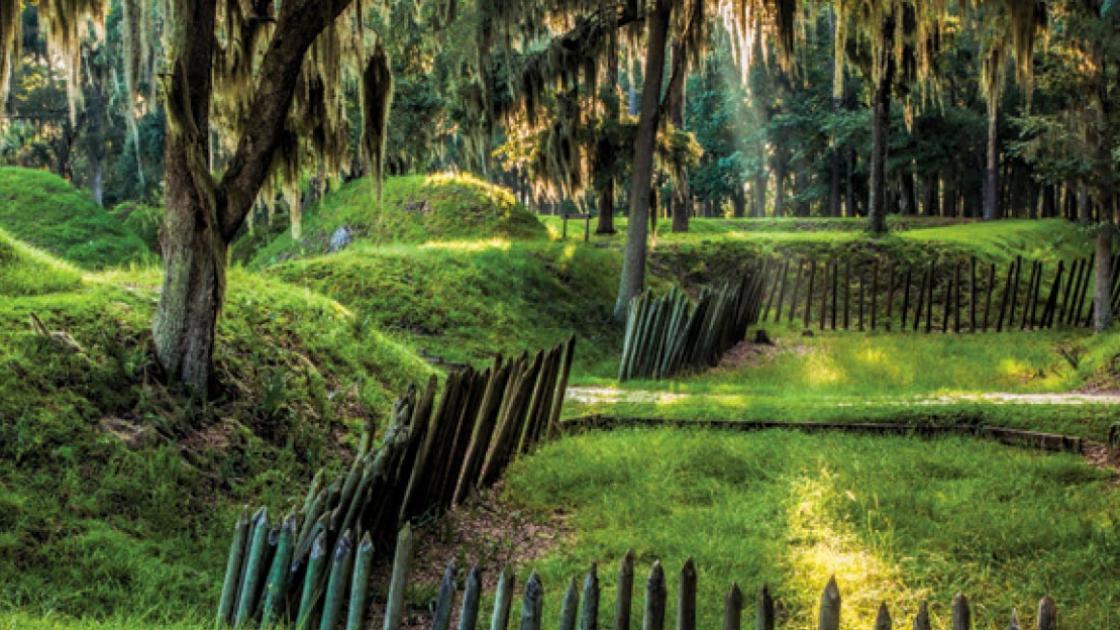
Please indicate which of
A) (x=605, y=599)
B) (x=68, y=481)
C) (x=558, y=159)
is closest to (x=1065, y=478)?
(x=605, y=599)

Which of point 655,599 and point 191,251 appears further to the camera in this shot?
point 191,251

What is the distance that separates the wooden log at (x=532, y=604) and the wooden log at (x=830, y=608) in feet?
3.60

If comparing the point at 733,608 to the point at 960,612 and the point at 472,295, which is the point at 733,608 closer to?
the point at 960,612

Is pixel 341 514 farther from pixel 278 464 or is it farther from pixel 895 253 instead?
pixel 895 253

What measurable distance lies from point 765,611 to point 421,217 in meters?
21.3

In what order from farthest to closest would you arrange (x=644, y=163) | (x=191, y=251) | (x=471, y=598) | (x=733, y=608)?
(x=644, y=163), (x=191, y=251), (x=471, y=598), (x=733, y=608)

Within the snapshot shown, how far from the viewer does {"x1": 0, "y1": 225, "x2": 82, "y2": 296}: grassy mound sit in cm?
852

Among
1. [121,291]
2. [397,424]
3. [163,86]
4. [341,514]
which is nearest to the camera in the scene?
[341,514]

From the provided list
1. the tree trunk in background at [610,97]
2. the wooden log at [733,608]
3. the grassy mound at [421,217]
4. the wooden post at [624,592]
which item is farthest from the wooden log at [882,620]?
the grassy mound at [421,217]

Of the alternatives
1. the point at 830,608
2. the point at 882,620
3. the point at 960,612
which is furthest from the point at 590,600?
the point at 960,612

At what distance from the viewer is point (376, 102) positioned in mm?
9234

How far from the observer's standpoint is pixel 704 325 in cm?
1425

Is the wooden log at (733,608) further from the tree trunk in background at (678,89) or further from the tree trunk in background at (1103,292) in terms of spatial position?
the tree trunk in background at (1103,292)

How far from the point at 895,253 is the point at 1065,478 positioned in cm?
1766
